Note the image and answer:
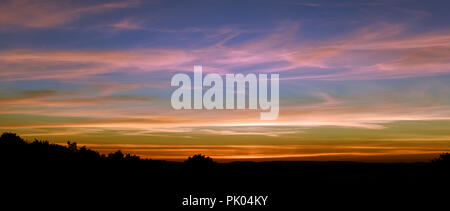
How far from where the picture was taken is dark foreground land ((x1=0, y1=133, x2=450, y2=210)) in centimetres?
2816

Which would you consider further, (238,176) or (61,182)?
(238,176)

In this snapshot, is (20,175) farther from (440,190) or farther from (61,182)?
(440,190)

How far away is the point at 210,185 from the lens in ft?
109

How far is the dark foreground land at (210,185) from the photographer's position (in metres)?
28.2

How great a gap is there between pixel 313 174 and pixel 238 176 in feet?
18.3

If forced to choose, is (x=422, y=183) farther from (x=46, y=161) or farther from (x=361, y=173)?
(x=46, y=161)

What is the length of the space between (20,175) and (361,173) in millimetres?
24517
